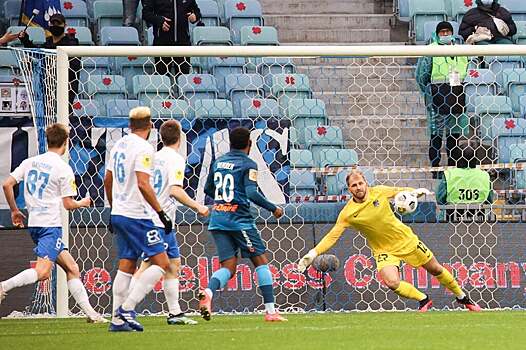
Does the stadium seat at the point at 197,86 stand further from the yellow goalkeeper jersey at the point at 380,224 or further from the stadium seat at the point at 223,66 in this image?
the yellow goalkeeper jersey at the point at 380,224

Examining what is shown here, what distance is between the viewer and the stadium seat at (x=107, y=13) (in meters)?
19.9

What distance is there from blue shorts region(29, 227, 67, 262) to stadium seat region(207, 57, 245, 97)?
5.65 meters

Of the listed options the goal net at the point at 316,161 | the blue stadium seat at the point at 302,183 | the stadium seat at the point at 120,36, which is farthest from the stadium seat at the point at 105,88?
the blue stadium seat at the point at 302,183

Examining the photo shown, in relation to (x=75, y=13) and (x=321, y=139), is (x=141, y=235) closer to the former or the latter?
(x=321, y=139)

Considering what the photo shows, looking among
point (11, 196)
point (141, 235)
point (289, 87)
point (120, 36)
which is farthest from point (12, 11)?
point (141, 235)

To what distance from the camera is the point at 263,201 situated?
12.4 metres

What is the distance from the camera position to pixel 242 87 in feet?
56.8

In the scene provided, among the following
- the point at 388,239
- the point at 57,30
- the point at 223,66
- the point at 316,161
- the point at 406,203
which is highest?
the point at 57,30

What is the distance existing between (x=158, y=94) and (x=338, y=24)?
17.9 feet

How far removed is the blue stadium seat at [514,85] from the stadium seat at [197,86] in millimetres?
3542

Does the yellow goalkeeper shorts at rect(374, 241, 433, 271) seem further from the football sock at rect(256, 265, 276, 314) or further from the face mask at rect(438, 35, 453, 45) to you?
the face mask at rect(438, 35, 453, 45)

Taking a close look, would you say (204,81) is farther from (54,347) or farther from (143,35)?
(54,347)

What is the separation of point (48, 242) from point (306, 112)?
15.4 ft

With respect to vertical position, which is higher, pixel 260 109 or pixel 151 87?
pixel 151 87
